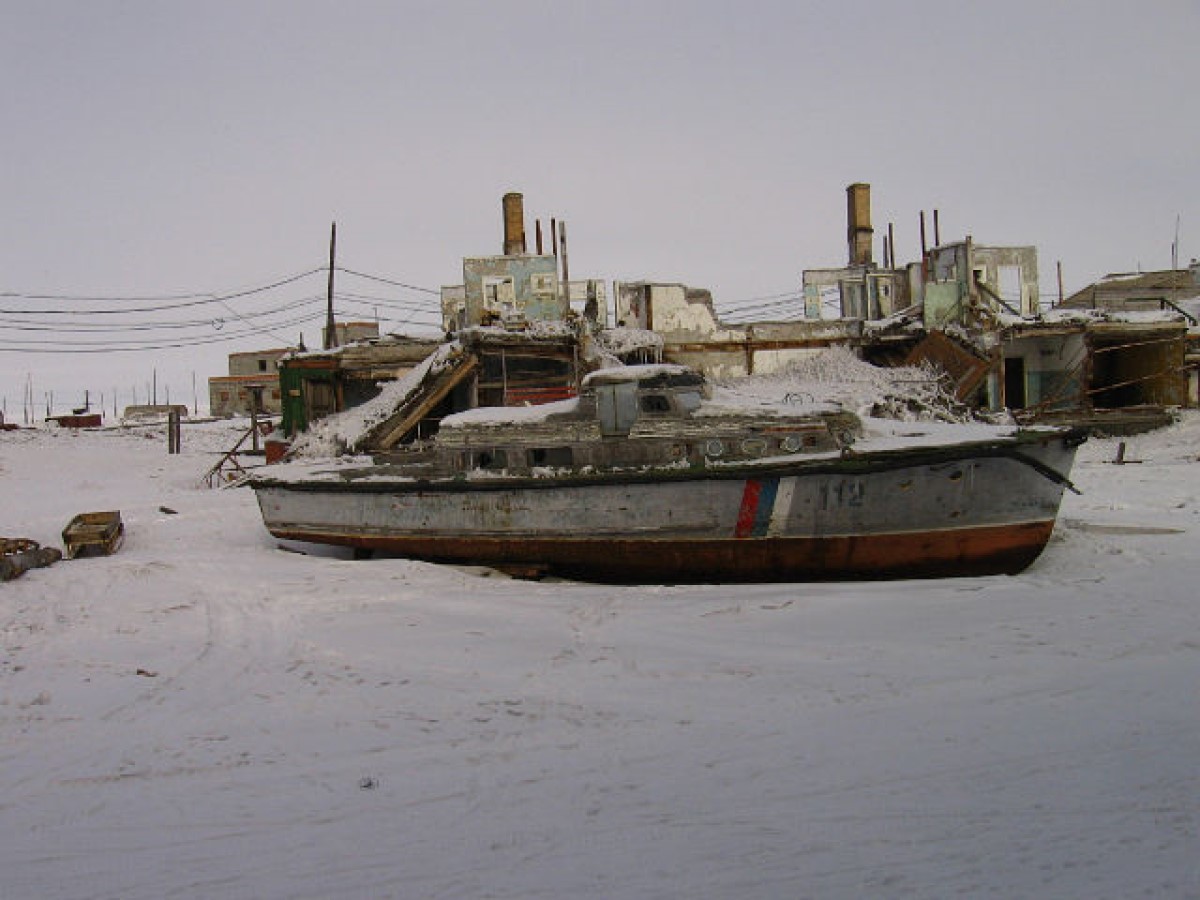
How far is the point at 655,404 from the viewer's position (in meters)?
8.90

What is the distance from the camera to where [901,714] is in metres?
4.32

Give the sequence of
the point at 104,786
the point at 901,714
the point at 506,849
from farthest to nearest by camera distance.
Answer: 1. the point at 901,714
2. the point at 104,786
3. the point at 506,849

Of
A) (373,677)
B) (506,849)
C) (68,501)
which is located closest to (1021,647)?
(506,849)

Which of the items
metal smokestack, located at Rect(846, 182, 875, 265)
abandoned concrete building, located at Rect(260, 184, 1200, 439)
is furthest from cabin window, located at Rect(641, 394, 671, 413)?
metal smokestack, located at Rect(846, 182, 875, 265)

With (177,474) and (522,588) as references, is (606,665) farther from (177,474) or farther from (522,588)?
(177,474)

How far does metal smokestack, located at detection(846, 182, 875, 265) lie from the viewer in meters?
29.8

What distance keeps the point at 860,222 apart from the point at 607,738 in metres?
29.2

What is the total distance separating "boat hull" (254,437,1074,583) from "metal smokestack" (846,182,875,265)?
77.9ft

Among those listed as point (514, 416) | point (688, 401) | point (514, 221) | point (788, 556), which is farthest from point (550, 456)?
point (514, 221)

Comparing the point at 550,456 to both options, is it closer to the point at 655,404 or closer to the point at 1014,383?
the point at 655,404

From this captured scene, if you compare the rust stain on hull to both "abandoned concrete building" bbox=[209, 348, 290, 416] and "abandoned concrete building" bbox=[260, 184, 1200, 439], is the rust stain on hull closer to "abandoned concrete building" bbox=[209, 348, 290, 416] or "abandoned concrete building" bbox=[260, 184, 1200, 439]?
"abandoned concrete building" bbox=[260, 184, 1200, 439]

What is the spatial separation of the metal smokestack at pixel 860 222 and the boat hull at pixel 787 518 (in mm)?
23755

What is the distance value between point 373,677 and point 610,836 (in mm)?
2652

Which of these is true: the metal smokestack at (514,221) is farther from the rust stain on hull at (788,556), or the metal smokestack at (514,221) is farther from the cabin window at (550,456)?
the rust stain on hull at (788,556)
